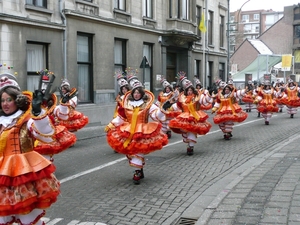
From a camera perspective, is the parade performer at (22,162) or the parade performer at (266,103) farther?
the parade performer at (266,103)

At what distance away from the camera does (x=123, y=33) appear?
802 inches

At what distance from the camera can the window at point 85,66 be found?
18.2 meters

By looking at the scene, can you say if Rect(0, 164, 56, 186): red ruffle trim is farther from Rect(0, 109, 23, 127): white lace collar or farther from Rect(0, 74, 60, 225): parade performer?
Rect(0, 109, 23, 127): white lace collar

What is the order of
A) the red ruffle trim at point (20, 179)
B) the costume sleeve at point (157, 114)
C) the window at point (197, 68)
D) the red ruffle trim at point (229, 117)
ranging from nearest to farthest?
the red ruffle trim at point (20, 179) → the costume sleeve at point (157, 114) → the red ruffle trim at point (229, 117) → the window at point (197, 68)

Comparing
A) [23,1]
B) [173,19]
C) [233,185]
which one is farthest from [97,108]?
[233,185]

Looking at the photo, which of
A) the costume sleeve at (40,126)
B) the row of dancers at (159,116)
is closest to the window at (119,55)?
the row of dancers at (159,116)

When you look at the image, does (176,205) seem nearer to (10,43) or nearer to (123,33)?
(10,43)

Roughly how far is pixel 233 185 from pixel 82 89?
12872 millimetres

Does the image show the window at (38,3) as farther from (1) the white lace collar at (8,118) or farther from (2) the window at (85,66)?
(1) the white lace collar at (8,118)

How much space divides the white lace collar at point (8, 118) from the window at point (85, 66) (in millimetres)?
13922

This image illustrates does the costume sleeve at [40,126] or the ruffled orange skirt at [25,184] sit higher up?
the costume sleeve at [40,126]

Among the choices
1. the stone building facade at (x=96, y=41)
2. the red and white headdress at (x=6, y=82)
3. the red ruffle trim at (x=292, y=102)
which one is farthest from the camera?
the red ruffle trim at (x=292, y=102)

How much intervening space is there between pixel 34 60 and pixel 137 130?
9.78m

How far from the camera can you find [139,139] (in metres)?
7.32
